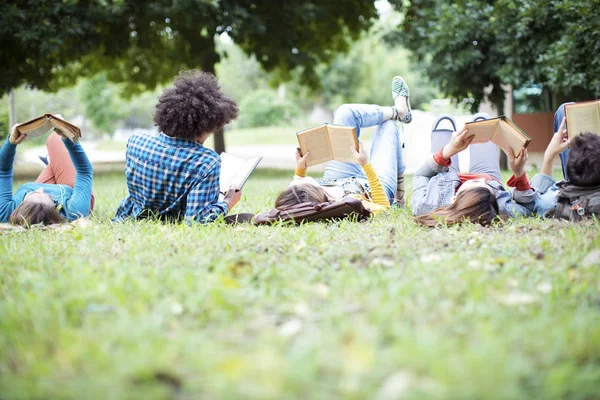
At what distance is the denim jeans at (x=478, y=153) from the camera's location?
5684 mm

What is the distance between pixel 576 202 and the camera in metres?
4.78

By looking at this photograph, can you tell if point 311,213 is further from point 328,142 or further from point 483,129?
point 483,129

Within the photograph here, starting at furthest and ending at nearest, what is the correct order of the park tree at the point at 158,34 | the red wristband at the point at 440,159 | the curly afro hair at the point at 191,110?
the park tree at the point at 158,34
the red wristband at the point at 440,159
the curly afro hair at the point at 191,110

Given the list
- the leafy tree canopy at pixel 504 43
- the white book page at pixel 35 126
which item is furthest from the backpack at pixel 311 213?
the leafy tree canopy at pixel 504 43

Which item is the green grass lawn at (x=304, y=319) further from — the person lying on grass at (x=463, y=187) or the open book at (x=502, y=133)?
the open book at (x=502, y=133)

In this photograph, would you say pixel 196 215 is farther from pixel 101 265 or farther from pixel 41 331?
pixel 41 331

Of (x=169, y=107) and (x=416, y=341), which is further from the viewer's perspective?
(x=169, y=107)

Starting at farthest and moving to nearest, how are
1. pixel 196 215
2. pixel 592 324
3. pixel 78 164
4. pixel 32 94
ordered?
pixel 32 94 < pixel 78 164 < pixel 196 215 < pixel 592 324

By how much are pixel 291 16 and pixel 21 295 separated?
1232cm

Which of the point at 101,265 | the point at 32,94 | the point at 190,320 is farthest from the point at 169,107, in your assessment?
the point at 32,94

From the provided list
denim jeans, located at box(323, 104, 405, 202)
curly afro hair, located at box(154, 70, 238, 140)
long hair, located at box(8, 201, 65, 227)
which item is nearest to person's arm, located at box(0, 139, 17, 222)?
long hair, located at box(8, 201, 65, 227)

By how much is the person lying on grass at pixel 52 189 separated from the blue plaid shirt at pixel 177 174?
0.68 meters

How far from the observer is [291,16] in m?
14.3

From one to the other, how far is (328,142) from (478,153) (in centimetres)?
139
